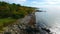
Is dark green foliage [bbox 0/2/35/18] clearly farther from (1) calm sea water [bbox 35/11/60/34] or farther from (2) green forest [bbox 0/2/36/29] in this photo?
(1) calm sea water [bbox 35/11/60/34]

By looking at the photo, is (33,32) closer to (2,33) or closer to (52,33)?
(52,33)

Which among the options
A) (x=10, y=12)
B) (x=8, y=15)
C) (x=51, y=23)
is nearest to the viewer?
(x=8, y=15)

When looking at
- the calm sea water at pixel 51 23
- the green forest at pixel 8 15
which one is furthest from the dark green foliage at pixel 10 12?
the calm sea water at pixel 51 23

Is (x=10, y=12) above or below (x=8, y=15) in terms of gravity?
above

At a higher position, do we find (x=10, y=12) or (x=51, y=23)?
(x=10, y=12)

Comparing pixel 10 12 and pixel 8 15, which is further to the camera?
pixel 10 12

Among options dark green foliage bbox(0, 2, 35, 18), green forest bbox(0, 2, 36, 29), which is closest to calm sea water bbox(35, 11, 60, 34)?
dark green foliage bbox(0, 2, 35, 18)

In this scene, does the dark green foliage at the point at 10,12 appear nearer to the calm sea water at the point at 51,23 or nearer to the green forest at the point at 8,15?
the green forest at the point at 8,15

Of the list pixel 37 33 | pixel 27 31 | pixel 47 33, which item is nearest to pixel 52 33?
pixel 47 33

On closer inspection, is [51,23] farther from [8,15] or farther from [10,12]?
[8,15]

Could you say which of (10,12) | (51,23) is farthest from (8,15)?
(51,23)

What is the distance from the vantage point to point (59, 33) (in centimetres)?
5700

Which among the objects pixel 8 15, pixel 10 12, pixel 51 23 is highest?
pixel 10 12

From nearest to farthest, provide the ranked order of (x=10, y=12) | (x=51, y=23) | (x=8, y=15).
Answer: (x=8, y=15) → (x=10, y=12) → (x=51, y=23)
